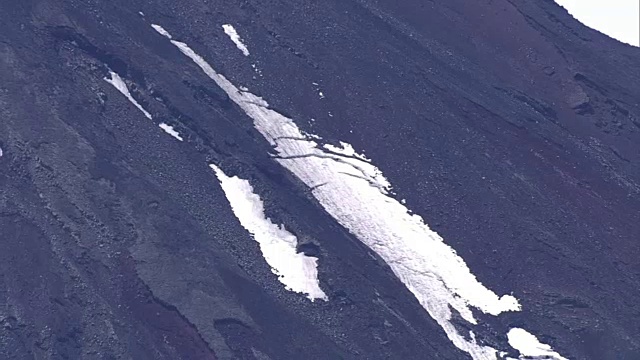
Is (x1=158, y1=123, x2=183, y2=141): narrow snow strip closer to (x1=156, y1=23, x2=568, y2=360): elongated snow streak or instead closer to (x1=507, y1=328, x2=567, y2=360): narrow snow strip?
(x1=156, y1=23, x2=568, y2=360): elongated snow streak

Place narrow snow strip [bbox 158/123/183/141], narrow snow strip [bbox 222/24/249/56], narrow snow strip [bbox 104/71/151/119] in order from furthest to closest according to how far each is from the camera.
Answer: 1. narrow snow strip [bbox 222/24/249/56]
2. narrow snow strip [bbox 104/71/151/119]
3. narrow snow strip [bbox 158/123/183/141]

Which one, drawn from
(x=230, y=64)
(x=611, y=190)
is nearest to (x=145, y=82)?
(x=230, y=64)

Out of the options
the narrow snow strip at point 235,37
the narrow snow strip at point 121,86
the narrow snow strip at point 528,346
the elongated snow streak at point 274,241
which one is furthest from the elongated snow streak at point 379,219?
the narrow snow strip at point 121,86

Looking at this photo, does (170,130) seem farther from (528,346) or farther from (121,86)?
(528,346)

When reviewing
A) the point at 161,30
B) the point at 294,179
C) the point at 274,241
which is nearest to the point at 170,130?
the point at 294,179

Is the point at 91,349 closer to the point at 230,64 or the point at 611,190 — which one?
the point at 230,64

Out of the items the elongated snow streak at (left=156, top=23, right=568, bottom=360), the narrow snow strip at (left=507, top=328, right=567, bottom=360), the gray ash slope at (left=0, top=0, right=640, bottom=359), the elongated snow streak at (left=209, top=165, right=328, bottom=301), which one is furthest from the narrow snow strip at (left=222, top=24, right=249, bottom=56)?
the narrow snow strip at (left=507, top=328, right=567, bottom=360)

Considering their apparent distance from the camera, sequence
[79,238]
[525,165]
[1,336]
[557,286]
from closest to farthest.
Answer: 1. [1,336]
2. [79,238]
3. [557,286]
4. [525,165]

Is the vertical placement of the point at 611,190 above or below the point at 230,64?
above
